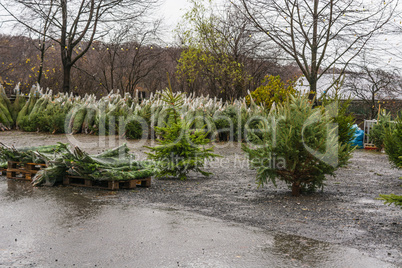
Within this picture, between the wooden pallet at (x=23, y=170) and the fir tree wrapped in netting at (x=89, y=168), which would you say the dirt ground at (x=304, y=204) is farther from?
the wooden pallet at (x=23, y=170)

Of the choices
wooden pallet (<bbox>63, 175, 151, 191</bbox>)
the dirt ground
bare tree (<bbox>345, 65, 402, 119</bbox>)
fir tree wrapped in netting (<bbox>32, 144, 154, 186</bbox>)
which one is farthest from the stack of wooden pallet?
bare tree (<bbox>345, 65, 402, 119</bbox>)

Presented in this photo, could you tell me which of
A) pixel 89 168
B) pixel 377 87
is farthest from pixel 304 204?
pixel 377 87

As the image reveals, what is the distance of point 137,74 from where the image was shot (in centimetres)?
3881

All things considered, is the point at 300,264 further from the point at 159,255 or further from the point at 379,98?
the point at 379,98

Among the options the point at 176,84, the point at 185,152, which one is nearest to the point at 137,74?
the point at 176,84

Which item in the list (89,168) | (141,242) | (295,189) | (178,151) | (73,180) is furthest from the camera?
(178,151)

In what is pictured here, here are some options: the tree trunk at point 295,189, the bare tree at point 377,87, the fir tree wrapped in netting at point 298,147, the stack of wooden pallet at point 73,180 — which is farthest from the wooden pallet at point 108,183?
the bare tree at point 377,87

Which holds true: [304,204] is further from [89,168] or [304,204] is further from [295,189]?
[89,168]

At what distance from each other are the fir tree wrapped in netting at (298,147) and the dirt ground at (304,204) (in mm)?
548

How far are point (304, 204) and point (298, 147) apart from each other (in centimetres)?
96

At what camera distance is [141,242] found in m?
4.86

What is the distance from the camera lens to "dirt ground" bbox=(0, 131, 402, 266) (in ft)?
17.1

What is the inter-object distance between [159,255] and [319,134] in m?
3.69

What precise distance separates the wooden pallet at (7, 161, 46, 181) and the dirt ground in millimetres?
2295
